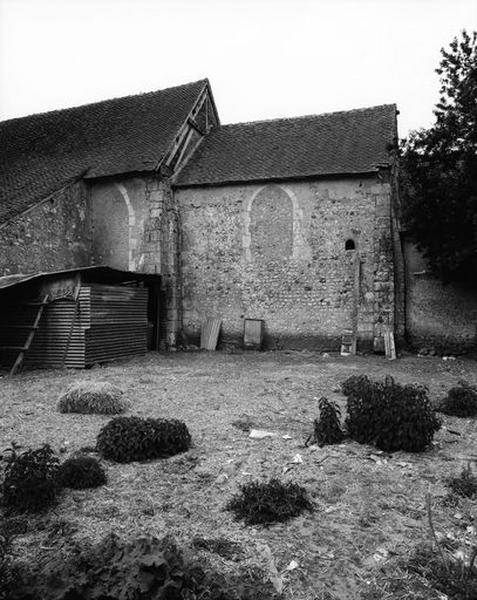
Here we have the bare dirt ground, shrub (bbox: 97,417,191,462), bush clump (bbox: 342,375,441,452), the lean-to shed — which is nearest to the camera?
the bare dirt ground

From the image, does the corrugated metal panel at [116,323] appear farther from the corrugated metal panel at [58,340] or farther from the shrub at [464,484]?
the shrub at [464,484]

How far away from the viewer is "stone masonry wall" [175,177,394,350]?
15.4 metres

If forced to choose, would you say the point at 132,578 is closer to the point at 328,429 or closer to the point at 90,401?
the point at 328,429

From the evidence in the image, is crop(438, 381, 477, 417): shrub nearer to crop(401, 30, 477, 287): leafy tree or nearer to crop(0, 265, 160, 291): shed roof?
crop(401, 30, 477, 287): leafy tree

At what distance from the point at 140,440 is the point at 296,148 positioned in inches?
557

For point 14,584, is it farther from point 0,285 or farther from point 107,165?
point 107,165

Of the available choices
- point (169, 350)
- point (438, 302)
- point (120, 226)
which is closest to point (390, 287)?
point (438, 302)

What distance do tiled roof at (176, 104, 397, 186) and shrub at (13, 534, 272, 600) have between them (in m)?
14.1

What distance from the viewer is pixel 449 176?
13047mm

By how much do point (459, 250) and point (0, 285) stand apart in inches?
470

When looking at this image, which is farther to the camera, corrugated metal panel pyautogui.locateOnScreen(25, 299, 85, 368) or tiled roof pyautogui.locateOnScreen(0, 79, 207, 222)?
tiled roof pyautogui.locateOnScreen(0, 79, 207, 222)

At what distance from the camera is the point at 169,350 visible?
1666 centimetres

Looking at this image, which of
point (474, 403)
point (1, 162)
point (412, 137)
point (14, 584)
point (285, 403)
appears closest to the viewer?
point (14, 584)

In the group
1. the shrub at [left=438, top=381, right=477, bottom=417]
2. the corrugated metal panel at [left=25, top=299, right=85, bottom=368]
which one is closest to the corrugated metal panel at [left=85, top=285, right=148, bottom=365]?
the corrugated metal panel at [left=25, top=299, right=85, bottom=368]
